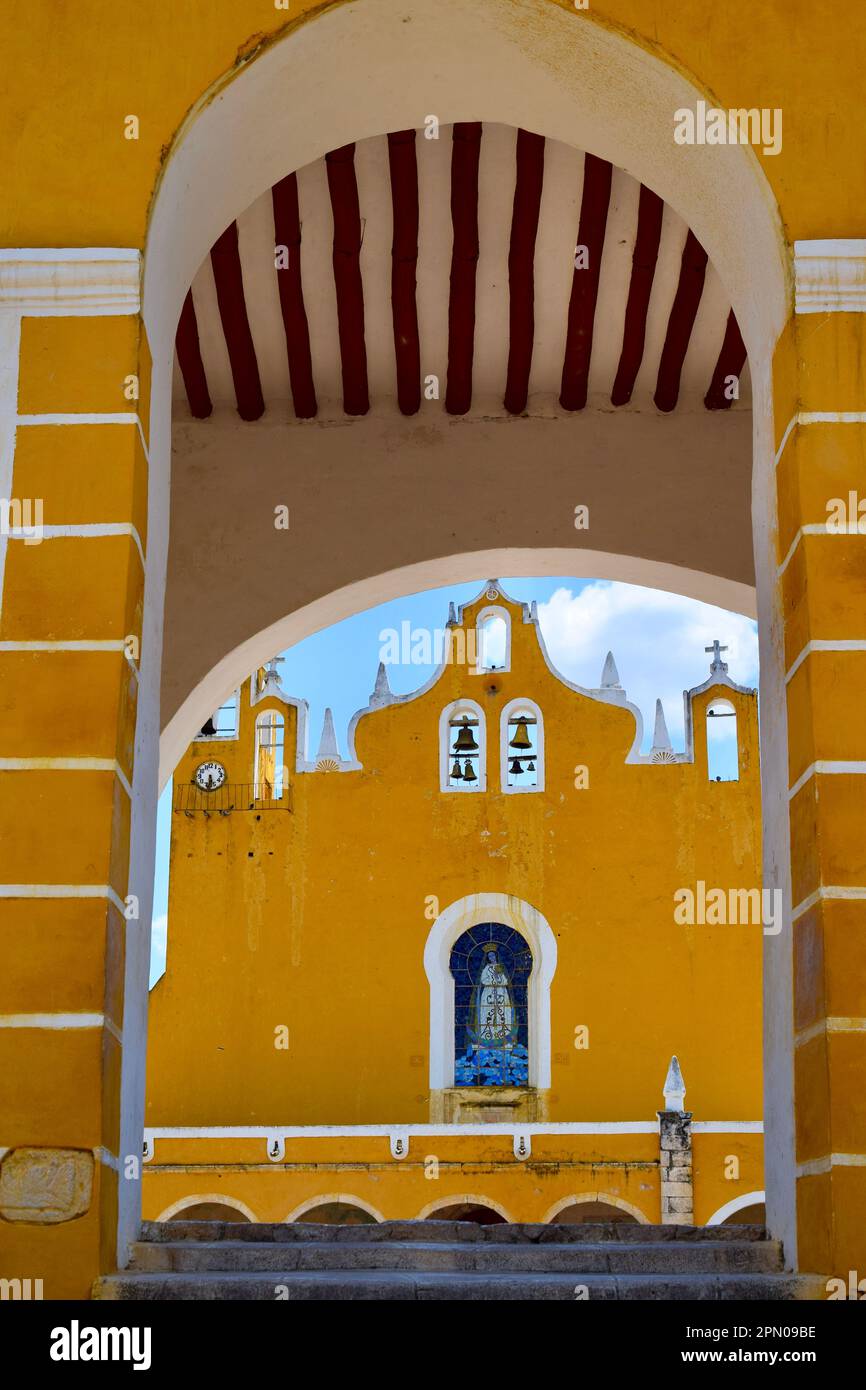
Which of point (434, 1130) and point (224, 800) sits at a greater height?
point (224, 800)

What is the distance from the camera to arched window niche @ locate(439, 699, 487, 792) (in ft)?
58.3

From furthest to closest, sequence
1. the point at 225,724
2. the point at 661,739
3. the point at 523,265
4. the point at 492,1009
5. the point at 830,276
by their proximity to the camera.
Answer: the point at 225,724
the point at 661,739
the point at 492,1009
the point at 523,265
the point at 830,276

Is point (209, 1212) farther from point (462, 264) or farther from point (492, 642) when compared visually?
point (462, 264)

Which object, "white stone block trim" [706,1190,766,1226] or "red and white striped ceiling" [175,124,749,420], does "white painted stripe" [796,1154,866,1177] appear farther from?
"white stone block trim" [706,1190,766,1226]

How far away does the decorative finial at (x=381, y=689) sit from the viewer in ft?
59.6

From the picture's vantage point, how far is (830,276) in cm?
394

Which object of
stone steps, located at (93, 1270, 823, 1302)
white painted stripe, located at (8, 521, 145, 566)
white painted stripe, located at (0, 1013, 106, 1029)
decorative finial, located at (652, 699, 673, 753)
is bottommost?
stone steps, located at (93, 1270, 823, 1302)

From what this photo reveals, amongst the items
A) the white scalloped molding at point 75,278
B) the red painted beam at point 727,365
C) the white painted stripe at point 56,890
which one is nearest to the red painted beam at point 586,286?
the red painted beam at point 727,365

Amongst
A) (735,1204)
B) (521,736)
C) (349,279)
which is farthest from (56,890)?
(521,736)

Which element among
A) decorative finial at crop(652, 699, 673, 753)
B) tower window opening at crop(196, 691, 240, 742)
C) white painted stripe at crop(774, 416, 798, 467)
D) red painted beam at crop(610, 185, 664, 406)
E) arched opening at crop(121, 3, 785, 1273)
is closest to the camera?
white painted stripe at crop(774, 416, 798, 467)

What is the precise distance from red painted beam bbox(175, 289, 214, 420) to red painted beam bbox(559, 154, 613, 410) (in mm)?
1451

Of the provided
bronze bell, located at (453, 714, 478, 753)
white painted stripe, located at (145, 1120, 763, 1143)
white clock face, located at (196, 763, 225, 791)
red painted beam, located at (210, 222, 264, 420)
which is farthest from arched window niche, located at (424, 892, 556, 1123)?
red painted beam, located at (210, 222, 264, 420)

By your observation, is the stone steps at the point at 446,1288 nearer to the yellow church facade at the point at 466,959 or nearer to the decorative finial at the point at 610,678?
the yellow church facade at the point at 466,959

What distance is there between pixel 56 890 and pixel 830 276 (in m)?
2.24
